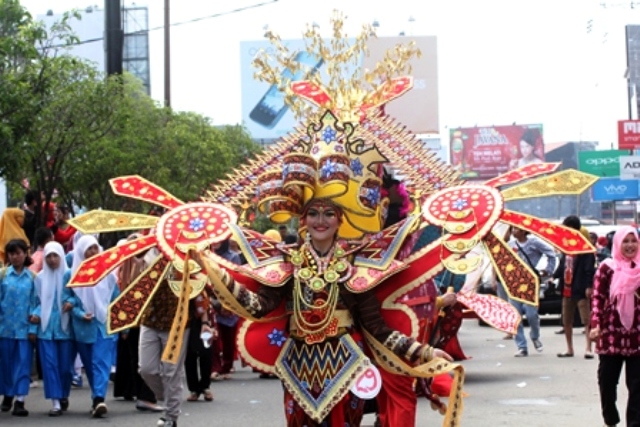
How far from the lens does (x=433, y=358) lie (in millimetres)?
6957

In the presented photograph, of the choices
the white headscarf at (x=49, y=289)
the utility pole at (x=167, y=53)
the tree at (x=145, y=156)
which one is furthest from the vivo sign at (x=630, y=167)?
the white headscarf at (x=49, y=289)

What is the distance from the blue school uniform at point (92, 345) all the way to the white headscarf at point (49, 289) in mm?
62

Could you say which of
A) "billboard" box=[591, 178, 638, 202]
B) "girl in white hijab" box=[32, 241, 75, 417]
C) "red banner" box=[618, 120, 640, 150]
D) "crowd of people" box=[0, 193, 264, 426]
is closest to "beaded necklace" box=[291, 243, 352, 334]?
"crowd of people" box=[0, 193, 264, 426]

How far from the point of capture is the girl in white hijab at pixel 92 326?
1198 centimetres

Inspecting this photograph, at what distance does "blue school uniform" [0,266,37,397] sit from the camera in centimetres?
1218

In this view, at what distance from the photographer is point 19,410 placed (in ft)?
39.7

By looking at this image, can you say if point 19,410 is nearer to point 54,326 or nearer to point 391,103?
point 54,326

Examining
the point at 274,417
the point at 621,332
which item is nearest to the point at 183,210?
the point at 621,332

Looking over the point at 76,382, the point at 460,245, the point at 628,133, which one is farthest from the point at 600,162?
the point at 460,245

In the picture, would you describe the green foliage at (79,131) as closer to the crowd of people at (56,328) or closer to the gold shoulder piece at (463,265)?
the crowd of people at (56,328)

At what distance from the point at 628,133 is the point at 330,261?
4033 centimetres

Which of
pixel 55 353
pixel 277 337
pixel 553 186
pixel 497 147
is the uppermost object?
pixel 497 147

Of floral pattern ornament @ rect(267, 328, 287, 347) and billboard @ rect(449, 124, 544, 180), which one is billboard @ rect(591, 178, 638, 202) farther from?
floral pattern ornament @ rect(267, 328, 287, 347)

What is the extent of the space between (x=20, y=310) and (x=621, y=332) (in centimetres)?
546
